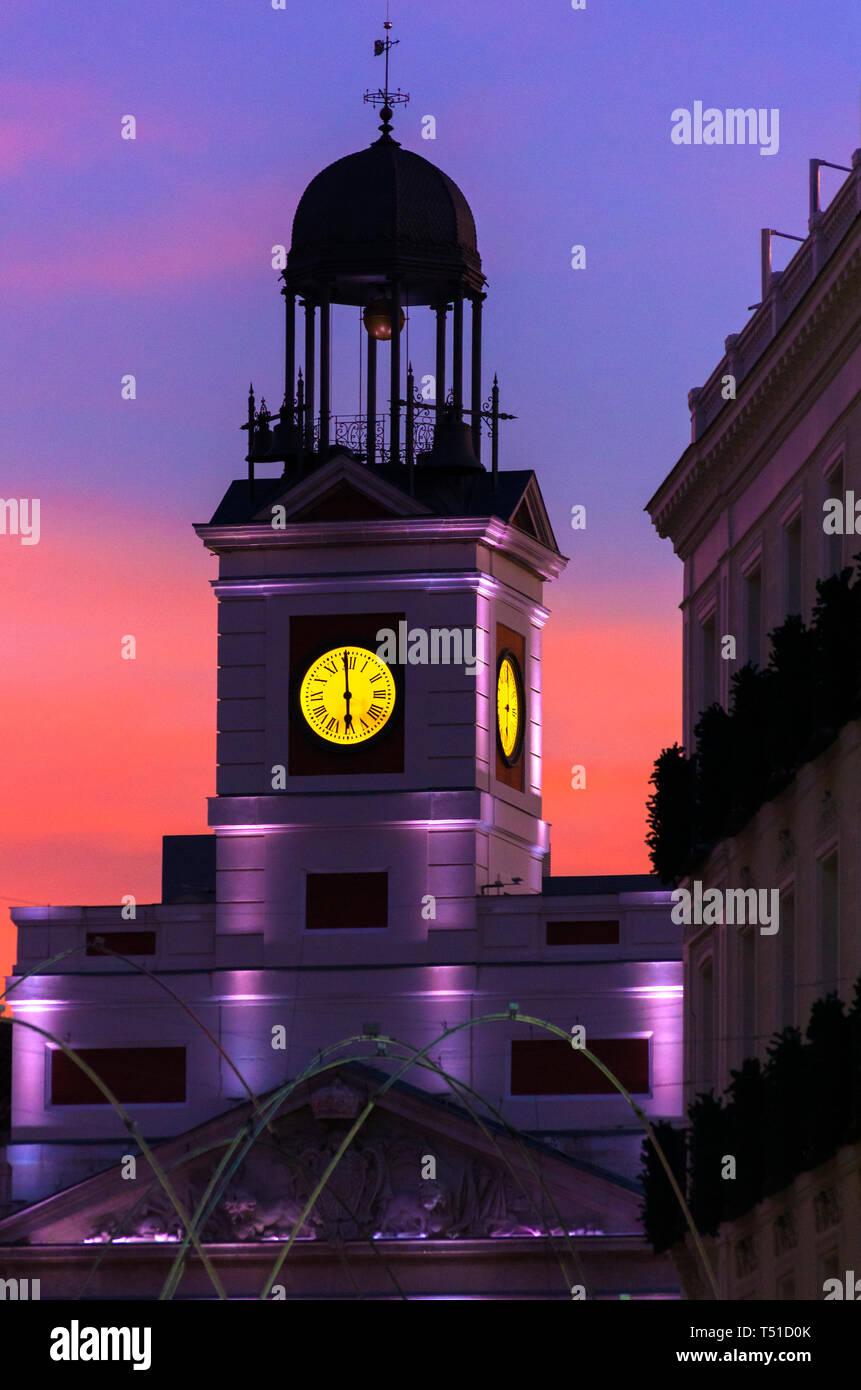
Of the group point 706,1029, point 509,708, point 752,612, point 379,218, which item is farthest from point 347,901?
point 752,612

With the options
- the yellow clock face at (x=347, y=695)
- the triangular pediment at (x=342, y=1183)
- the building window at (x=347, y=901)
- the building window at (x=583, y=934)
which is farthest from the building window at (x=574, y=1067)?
the yellow clock face at (x=347, y=695)

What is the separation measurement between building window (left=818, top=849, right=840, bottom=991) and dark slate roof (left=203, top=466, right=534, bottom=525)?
53.3 metres

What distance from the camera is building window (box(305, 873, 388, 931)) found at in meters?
102

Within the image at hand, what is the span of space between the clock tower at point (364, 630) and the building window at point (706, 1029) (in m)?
40.4

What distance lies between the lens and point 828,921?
162 feet

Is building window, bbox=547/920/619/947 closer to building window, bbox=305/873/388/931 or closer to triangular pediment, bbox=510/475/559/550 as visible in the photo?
building window, bbox=305/873/388/931

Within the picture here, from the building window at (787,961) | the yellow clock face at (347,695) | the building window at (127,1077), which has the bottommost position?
the building window at (127,1077)

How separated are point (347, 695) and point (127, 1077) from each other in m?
11.0

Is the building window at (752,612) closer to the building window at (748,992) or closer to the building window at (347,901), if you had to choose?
the building window at (748,992)

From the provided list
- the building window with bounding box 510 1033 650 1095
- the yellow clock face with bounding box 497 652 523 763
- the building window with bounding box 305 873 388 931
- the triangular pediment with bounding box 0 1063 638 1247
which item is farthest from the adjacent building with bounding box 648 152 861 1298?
the yellow clock face with bounding box 497 652 523 763

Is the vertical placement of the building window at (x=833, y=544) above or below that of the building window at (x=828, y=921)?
above

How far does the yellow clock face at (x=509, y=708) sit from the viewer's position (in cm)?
10456
